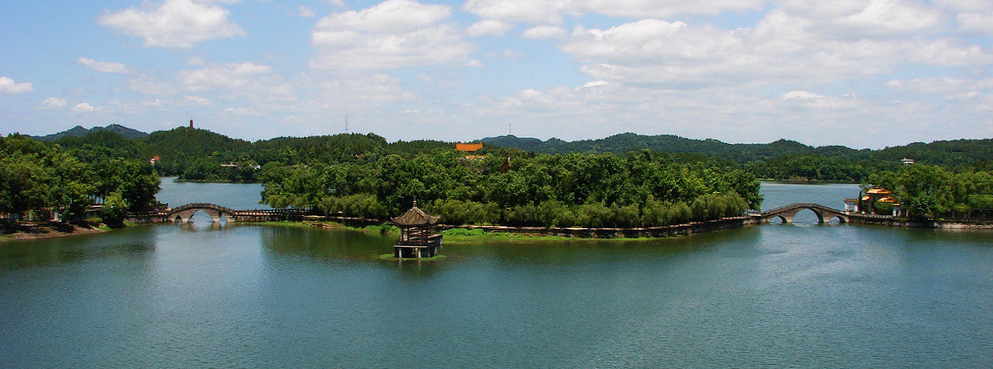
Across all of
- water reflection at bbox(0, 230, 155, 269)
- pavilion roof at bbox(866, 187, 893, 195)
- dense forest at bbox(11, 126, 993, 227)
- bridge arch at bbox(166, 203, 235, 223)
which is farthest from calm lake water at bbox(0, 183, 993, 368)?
pavilion roof at bbox(866, 187, 893, 195)

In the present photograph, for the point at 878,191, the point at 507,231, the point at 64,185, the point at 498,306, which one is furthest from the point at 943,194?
the point at 64,185

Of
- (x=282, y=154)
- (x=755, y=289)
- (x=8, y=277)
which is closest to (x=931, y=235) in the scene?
(x=755, y=289)

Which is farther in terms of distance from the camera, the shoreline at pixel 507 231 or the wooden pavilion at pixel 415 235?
the shoreline at pixel 507 231

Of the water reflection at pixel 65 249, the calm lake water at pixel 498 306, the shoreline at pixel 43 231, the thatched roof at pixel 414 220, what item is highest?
the thatched roof at pixel 414 220

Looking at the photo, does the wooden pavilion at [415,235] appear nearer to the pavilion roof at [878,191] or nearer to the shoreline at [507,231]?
the shoreline at [507,231]

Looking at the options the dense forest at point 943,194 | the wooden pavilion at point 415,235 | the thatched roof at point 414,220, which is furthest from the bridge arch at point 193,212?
the dense forest at point 943,194

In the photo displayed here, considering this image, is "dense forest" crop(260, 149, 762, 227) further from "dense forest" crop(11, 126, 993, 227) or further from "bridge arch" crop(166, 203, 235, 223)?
"bridge arch" crop(166, 203, 235, 223)
